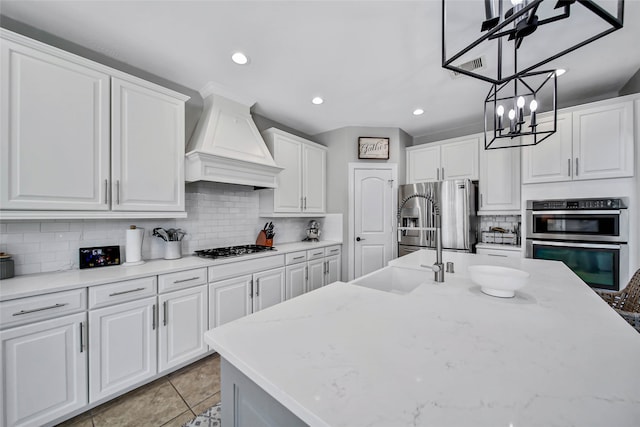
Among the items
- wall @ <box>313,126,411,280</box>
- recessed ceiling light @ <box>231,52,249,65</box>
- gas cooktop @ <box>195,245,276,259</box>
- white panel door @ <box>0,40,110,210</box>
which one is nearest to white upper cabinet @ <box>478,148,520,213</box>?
wall @ <box>313,126,411,280</box>

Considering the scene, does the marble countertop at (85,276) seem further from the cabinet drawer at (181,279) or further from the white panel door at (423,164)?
the white panel door at (423,164)

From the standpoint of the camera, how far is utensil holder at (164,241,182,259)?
2.25m

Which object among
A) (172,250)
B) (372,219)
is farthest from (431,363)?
(372,219)

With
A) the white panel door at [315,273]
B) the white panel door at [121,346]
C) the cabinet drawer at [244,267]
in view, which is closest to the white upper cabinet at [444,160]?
the white panel door at [315,273]

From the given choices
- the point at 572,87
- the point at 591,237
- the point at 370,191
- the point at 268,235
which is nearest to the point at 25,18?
the point at 268,235

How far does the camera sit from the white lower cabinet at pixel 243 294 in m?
2.19

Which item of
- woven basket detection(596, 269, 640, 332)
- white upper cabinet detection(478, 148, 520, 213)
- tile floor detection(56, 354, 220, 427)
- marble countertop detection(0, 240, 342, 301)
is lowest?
tile floor detection(56, 354, 220, 427)

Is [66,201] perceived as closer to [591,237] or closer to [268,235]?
[268,235]

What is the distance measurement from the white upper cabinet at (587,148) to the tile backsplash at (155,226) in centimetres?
311

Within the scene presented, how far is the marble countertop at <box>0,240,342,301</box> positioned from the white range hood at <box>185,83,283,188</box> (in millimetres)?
774

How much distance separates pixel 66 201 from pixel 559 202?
433cm

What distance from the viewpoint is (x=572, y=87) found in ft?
8.59

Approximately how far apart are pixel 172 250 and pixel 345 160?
8.40ft

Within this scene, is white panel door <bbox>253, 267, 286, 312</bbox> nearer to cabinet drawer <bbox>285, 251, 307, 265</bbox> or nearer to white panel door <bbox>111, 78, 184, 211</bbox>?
cabinet drawer <bbox>285, 251, 307, 265</bbox>
